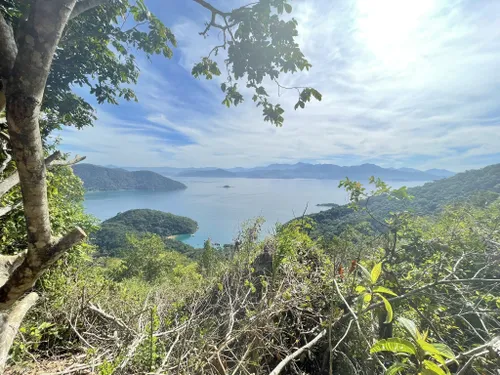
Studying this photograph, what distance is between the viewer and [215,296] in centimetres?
311

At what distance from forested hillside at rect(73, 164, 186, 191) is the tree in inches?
6047

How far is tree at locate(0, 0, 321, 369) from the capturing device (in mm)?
781

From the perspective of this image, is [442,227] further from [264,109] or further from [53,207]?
[53,207]

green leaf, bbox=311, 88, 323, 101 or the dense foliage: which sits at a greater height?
green leaf, bbox=311, 88, 323, 101

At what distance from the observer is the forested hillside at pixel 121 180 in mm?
140625

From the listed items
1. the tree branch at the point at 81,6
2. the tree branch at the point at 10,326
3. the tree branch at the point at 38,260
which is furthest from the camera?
the tree branch at the point at 10,326

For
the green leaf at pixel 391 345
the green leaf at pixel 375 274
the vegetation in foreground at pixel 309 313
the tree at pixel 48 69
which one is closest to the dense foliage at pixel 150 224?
the tree at pixel 48 69

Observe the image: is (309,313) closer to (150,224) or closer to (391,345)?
(391,345)

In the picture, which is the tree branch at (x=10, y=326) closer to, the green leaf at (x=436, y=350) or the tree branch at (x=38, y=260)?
the tree branch at (x=38, y=260)

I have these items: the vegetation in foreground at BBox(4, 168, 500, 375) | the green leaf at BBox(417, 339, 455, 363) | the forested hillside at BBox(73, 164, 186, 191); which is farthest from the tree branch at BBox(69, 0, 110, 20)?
the forested hillside at BBox(73, 164, 186, 191)

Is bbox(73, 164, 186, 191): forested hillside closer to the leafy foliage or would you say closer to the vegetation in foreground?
the vegetation in foreground

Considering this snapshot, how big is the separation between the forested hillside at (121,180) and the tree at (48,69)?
153590 millimetres

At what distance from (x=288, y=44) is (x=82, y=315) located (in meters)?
3.80

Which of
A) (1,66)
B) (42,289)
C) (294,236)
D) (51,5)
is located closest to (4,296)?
(1,66)
